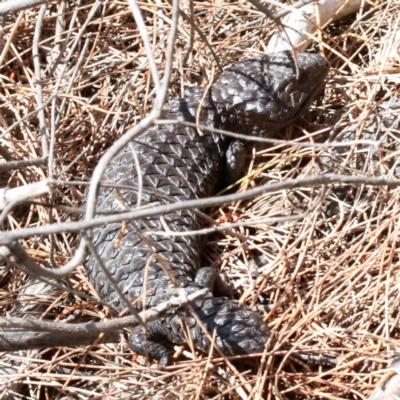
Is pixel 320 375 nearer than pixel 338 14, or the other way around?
pixel 320 375

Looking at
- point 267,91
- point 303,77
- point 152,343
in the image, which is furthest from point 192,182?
point 152,343

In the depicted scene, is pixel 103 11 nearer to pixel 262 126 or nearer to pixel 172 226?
pixel 262 126

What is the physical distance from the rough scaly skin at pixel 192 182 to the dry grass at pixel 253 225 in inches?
5.5

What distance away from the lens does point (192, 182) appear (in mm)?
3998

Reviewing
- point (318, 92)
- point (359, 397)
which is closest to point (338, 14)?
point (318, 92)

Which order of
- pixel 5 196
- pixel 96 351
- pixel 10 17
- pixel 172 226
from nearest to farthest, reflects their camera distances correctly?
pixel 5 196 → pixel 96 351 → pixel 172 226 → pixel 10 17

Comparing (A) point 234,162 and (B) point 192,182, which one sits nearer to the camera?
(B) point 192,182

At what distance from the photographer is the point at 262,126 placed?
→ 14.2ft

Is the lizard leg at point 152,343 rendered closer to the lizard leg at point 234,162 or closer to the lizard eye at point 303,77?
the lizard leg at point 234,162

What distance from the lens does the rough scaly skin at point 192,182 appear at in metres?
3.28

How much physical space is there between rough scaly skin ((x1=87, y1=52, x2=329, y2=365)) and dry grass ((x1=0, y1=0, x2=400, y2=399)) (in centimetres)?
14

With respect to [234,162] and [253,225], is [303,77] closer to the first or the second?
[234,162]

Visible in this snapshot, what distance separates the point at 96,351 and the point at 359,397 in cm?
130

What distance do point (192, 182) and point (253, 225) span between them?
48 cm
